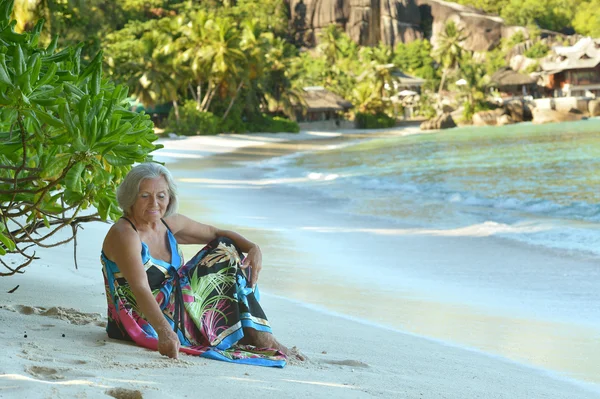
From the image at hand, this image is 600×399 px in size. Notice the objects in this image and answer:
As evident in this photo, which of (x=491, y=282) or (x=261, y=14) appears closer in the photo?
(x=491, y=282)

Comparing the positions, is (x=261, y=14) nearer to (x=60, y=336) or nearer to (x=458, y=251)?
(x=458, y=251)

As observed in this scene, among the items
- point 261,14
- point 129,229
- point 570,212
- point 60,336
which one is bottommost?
point 570,212

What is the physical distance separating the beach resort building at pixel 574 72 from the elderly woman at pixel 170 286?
69.0 meters

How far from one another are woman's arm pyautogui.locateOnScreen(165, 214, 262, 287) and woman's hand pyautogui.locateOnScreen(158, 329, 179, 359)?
1.74 ft

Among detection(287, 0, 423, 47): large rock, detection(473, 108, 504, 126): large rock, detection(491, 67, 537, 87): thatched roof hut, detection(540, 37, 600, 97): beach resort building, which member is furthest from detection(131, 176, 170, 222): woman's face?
detection(287, 0, 423, 47): large rock

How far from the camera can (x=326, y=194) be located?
15688 mm

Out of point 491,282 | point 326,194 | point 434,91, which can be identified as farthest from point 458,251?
point 434,91

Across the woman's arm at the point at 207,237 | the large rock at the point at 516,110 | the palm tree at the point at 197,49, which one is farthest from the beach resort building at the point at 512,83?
the woman's arm at the point at 207,237

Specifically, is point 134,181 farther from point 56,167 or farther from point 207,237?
point 207,237

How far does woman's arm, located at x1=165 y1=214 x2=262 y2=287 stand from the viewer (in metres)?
3.66

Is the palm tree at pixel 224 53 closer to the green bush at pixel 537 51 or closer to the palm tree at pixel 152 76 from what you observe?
the palm tree at pixel 152 76

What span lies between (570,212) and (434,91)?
207 ft

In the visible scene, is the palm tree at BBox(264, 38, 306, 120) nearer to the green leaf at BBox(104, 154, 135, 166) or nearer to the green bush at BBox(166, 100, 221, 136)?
the green bush at BBox(166, 100, 221, 136)

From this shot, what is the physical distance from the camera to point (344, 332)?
4586 millimetres
